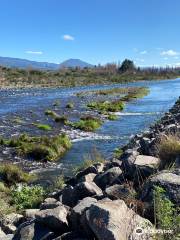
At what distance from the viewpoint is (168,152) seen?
9156 mm

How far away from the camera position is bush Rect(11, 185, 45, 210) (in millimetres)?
11141

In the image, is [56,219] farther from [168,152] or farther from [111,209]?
[168,152]

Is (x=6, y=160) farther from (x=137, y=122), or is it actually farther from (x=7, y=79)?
(x=7, y=79)

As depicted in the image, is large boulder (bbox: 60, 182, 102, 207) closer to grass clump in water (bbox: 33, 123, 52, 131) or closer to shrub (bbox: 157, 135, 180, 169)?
shrub (bbox: 157, 135, 180, 169)

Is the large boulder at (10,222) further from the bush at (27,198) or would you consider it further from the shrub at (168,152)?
the shrub at (168,152)

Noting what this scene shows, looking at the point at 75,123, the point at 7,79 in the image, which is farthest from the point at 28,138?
the point at 7,79

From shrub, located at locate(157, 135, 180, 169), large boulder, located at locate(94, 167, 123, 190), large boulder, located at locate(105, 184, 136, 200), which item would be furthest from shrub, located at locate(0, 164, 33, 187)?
large boulder, located at locate(105, 184, 136, 200)

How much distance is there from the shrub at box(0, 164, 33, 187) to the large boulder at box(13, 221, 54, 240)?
8500mm

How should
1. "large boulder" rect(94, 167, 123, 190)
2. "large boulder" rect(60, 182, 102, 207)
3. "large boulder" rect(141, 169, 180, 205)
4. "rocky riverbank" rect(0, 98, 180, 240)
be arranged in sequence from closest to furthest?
"rocky riverbank" rect(0, 98, 180, 240)
"large boulder" rect(141, 169, 180, 205)
"large boulder" rect(60, 182, 102, 207)
"large boulder" rect(94, 167, 123, 190)

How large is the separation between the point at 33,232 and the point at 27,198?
4.23m

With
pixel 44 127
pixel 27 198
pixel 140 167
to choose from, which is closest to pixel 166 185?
pixel 140 167

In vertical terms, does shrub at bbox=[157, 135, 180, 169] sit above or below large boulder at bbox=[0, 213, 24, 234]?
above

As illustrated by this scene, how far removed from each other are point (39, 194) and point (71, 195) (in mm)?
3121

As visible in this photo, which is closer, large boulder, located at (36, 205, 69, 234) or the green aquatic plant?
large boulder, located at (36, 205, 69, 234)
